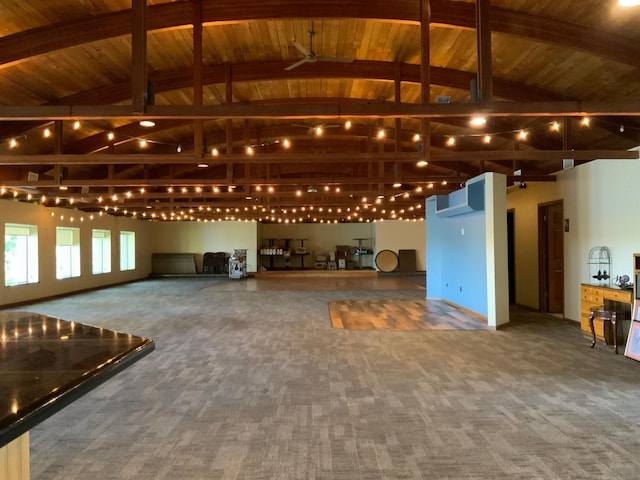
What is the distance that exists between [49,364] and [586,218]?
841cm

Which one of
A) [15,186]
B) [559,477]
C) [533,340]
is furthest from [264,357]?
[15,186]

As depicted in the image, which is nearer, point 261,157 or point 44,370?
point 44,370

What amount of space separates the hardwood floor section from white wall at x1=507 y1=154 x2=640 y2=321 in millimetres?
1967

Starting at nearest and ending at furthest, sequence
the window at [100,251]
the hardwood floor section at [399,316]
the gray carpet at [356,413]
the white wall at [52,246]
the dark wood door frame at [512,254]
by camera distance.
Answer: the gray carpet at [356,413] → the hardwood floor section at [399,316] → the dark wood door frame at [512,254] → the white wall at [52,246] → the window at [100,251]

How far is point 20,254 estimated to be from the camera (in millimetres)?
12016

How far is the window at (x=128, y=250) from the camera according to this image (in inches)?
743

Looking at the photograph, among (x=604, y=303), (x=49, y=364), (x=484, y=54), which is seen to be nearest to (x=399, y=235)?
(x=604, y=303)

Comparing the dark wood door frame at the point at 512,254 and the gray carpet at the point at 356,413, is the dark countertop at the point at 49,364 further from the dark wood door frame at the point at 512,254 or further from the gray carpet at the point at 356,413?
the dark wood door frame at the point at 512,254

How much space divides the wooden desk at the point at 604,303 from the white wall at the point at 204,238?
16971 millimetres

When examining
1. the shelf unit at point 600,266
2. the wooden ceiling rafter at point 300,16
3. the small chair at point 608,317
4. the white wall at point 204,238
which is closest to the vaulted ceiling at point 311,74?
the wooden ceiling rafter at point 300,16

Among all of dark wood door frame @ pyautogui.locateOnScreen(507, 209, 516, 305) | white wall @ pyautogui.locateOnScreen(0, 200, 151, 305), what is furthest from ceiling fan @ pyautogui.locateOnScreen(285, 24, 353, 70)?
white wall @ pyautogui.locateOnScreen(0, 200, 151, 305)

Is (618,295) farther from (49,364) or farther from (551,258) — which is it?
(49,364)

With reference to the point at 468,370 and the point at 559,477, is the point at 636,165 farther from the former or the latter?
the point at 559,477

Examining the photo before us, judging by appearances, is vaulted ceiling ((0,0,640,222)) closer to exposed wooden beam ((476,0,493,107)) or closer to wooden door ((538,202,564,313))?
exposed wooden beam ((476,0,493,107))
